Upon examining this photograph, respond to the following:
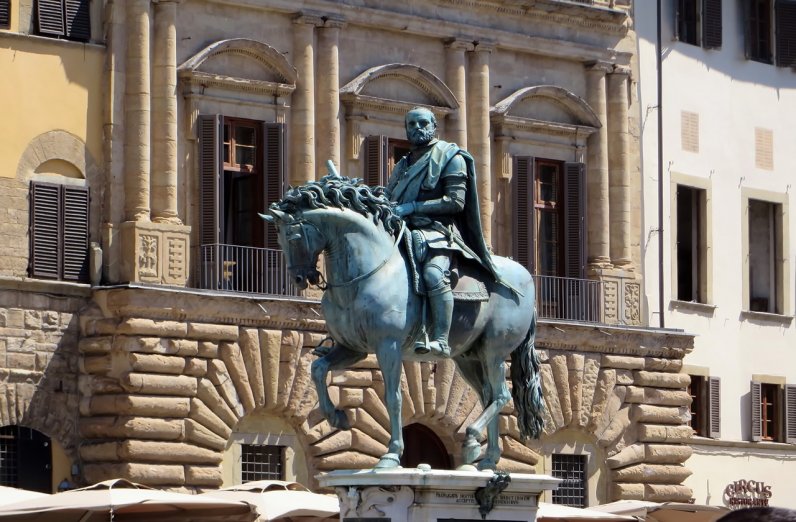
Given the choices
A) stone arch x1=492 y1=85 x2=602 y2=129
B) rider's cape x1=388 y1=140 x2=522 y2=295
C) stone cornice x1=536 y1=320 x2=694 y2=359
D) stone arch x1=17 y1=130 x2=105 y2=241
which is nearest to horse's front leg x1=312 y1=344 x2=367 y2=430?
rider's cape x1=388 y1=140 x2=522 y2=295

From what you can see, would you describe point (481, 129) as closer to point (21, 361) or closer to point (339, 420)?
point (21, 361)

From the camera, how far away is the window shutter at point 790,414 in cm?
3622

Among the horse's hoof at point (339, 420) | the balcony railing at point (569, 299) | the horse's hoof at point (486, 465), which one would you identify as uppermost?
the balcony railing at point (569, 299)

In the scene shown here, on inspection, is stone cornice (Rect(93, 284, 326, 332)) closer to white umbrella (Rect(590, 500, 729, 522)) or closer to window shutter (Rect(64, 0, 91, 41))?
window shutter (Rect(64, 0, 91, 41))

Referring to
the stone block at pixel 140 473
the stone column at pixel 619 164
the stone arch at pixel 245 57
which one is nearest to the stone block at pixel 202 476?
Result: the stone block at pixel 140 473

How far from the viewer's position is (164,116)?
28.5 m

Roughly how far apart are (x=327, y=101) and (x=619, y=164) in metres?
5.71

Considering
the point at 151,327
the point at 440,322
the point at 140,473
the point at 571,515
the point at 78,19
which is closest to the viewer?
the point at 440,322

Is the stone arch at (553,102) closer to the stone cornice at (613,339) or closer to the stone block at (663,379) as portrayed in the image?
the stone cornice at (613,339)

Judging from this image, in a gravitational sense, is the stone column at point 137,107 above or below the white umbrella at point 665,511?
above

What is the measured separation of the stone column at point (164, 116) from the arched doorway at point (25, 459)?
330 centimetres

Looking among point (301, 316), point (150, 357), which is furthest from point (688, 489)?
point (150, 357)

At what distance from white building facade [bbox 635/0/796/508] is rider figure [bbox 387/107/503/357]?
1726 cm

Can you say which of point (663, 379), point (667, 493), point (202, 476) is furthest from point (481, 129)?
point (202, 476)
